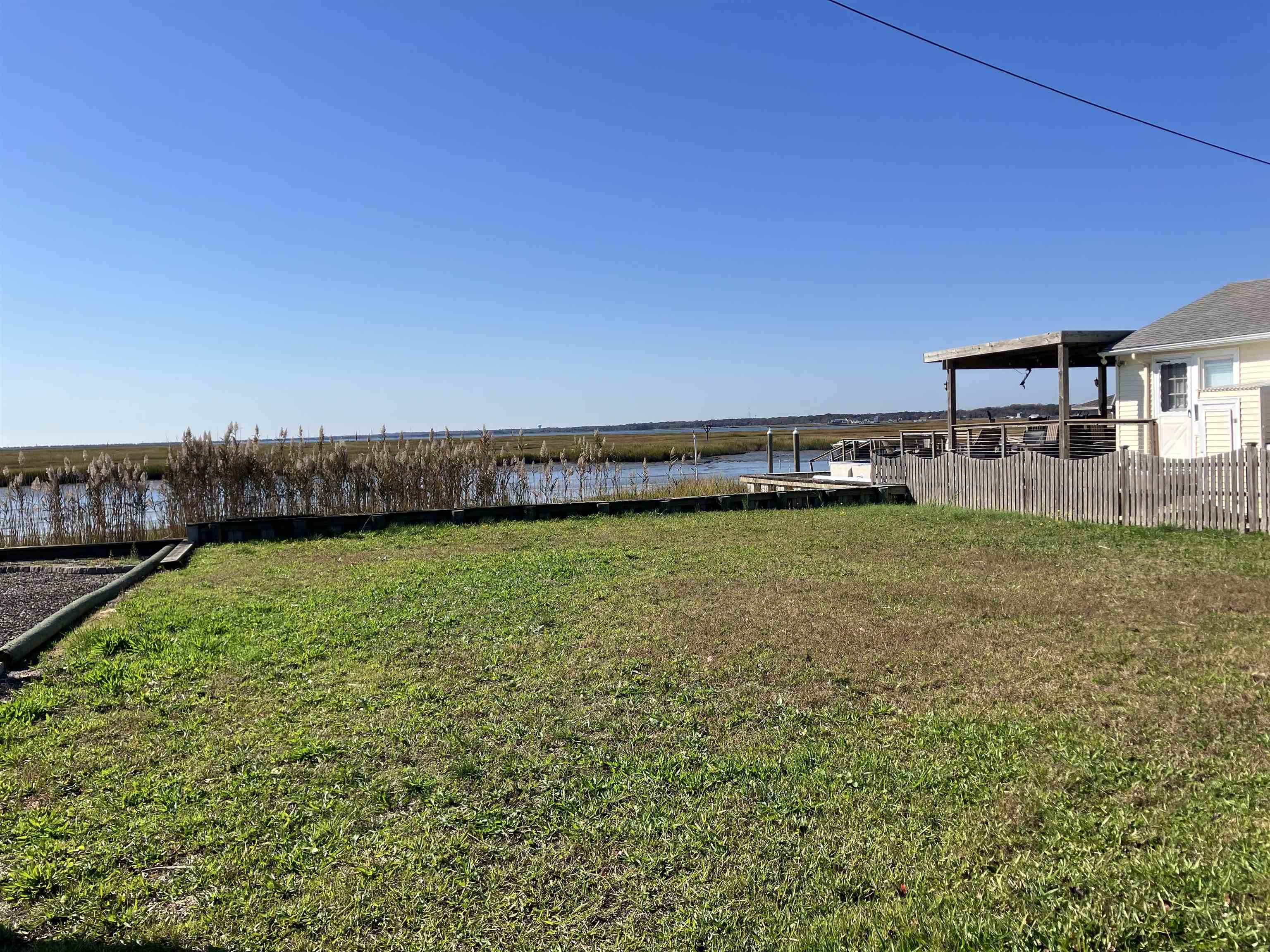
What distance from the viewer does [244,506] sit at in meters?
14.5

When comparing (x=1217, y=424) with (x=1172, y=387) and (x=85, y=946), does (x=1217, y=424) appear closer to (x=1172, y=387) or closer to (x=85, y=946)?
(x=1172, y=387)

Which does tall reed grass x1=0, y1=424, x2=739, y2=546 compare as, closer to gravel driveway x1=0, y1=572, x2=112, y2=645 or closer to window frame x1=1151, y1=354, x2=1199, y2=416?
gravel driveway x1=0, y1=572, x2=112, y2=645

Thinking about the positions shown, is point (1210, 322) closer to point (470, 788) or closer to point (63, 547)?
point (470, 788)

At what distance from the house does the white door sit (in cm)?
1

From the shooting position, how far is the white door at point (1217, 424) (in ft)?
51.1

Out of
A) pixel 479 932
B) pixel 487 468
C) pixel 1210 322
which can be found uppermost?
pixel 1210 322

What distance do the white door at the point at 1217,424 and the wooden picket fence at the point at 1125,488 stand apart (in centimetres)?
383

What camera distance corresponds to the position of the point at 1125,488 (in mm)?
12273


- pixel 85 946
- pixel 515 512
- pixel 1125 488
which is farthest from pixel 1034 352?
pixel 85 946

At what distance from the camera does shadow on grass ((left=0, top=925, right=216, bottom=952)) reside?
8.58 ft

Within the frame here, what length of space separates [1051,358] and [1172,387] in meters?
3.81

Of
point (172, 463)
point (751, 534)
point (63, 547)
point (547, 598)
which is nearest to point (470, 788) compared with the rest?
point (547, 598)

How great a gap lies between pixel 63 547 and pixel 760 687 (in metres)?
11.6

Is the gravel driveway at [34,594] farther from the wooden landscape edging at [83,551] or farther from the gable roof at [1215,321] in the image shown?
the gable roof at [1215,321]
